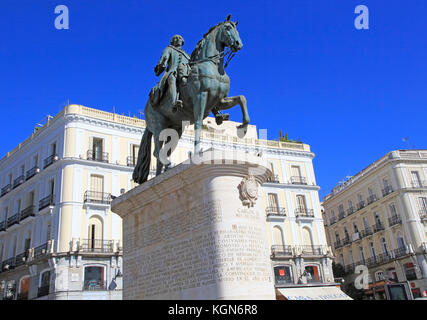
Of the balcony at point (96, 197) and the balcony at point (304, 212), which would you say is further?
the balcony at point (304, 212)

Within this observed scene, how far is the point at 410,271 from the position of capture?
38438 mm

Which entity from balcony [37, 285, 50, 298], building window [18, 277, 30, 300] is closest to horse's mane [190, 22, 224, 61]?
balcony [37, 285, 50, 298]

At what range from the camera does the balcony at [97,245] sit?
1089 inches

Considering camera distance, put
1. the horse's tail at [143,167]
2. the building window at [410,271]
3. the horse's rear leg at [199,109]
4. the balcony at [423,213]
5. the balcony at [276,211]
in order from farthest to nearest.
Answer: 1. the balcony at [423,213]
2. the building window at [410,271]
3. the balcony at [276,211]
4. the horse's tail at [143,167]
5. the horse's rear leg at [199,109]

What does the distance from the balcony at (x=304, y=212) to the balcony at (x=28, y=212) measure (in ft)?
68.0

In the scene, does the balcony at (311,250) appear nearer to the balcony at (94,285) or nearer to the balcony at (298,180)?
the balcony at (298,180)

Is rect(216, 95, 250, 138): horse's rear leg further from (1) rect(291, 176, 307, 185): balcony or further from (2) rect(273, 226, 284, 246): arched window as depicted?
(1) rect(291, 176, 307, 185): balcony

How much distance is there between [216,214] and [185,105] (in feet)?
8.28

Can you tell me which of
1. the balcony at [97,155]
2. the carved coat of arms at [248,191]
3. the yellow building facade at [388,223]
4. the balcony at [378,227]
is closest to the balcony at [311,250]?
the yellow building facade at [388,223]

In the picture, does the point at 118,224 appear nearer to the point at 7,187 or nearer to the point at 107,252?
the point at 107,252

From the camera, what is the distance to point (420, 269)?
37469 mm
